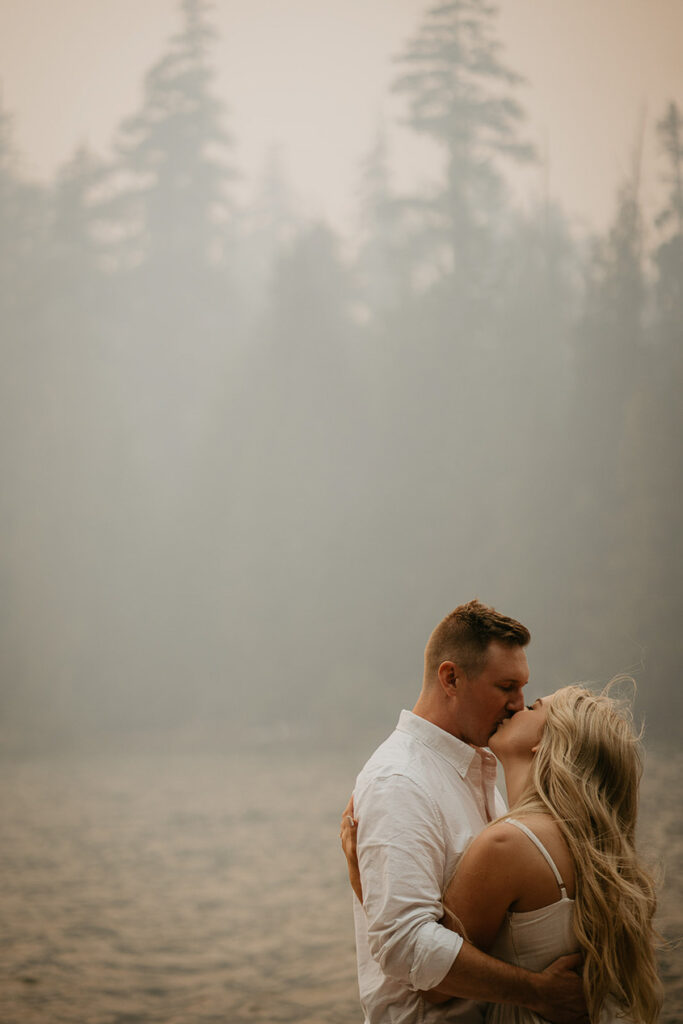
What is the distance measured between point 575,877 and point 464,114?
785 centimetres

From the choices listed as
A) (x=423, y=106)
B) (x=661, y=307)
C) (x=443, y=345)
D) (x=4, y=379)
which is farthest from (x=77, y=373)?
(x=661, y=307)

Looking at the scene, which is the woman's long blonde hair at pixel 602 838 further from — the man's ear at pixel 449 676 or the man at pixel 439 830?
the man's ear at pixel 449 676

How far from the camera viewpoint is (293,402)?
8.41 meters

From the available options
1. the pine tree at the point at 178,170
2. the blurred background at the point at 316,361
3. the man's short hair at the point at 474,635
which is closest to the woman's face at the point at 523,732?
the man's short hair at the point at 474,635

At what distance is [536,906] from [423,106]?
7.92 m

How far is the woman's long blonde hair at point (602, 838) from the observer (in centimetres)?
143

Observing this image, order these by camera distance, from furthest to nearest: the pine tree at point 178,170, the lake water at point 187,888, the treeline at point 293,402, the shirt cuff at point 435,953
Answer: the pine tree at point 178,170
the treeline at point 293,402
the lake water at point 187,888
the shirt cuff at point 435,953

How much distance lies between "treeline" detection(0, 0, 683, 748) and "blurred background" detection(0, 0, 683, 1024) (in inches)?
1.0

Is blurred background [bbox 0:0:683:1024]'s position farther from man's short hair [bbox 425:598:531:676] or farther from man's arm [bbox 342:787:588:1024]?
man's arm [bbox 342:787:588:1024]

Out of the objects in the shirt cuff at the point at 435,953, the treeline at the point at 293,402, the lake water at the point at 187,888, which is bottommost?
the lake water at the point at 187,888

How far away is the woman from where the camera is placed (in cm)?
144

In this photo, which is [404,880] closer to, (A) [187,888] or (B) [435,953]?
(B) [435,953]

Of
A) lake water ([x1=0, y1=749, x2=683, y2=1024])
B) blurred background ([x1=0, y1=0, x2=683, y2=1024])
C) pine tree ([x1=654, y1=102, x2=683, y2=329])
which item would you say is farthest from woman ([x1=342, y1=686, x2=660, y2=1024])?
pine tree ([x1=654, y1=102, x2=683, y2=329])

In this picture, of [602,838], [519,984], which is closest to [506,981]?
[519,984]
